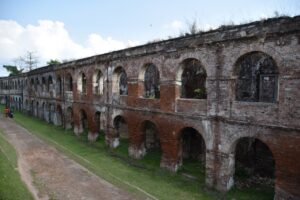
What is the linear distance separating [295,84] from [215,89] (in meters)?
2.92

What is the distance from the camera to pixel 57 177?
12.1 metres

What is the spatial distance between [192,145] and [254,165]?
10.9 ft

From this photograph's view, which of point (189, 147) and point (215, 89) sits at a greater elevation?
point (215, 89)

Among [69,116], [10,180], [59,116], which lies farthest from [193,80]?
[59,116]

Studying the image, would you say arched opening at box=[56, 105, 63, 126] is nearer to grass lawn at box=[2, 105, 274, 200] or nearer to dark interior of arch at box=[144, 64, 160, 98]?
grass lawn at box=[2, 105, 274, 200]

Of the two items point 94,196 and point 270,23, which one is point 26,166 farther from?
point 270,23

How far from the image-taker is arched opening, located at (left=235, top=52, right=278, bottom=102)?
14141 millimetres

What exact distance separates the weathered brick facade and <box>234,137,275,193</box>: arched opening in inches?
54.0

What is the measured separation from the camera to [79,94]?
2102cm

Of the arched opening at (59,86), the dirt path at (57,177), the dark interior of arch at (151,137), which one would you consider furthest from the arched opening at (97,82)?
the arched opening at (59,86)

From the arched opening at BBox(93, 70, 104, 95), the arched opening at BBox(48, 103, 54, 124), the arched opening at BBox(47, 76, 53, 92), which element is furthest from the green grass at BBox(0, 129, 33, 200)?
the arched opening at BBox(47, 76, 53, 92)

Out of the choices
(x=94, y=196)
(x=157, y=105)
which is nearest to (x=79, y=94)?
(x=157, y=105)

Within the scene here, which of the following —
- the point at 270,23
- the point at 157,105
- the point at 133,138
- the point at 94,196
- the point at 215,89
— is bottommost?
the point at 94,196

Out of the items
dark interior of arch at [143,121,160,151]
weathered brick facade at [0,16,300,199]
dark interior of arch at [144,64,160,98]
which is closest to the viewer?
weathered brick facade at [0,16,300,199]
